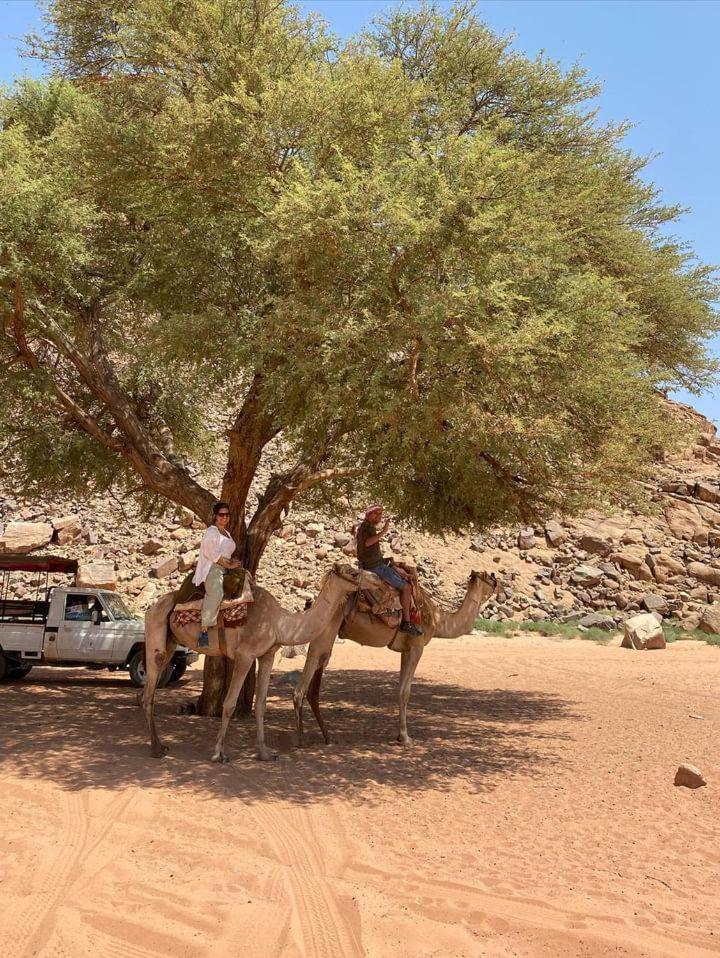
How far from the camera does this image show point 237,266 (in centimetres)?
1388

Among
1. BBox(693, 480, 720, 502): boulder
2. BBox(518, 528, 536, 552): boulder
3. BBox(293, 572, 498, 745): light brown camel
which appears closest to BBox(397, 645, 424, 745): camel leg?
BBox(293, 572, 498, 745): light brown camel

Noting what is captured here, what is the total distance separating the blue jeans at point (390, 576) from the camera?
12.0 meters

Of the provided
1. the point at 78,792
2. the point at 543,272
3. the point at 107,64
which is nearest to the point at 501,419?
the point at 543,272

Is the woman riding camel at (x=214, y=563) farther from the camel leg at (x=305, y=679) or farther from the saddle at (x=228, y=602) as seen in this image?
the camel leg at (x=305, y=679)

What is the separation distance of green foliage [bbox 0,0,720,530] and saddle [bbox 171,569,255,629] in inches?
99.8

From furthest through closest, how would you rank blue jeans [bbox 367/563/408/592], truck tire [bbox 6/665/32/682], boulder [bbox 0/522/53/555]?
boulder [bbox 0/522/53/555] → truck tire [bbox 6/665/32/682] → blue jeans [bbox 367/563/408/592]

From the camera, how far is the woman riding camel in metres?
10.7

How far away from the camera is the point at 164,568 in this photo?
34.6 m

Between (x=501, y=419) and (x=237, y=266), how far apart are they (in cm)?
558

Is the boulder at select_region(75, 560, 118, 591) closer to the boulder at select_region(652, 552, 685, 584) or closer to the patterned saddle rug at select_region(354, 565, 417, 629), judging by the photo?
the patterned saddle rug at select_region(354, 565, 417, 629)

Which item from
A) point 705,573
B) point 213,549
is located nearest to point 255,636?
point 213,549

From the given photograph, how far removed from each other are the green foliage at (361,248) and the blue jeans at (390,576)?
5.57 ft

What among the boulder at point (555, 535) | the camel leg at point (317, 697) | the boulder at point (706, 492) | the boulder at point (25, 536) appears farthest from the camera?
the boulder at point (706, 492)

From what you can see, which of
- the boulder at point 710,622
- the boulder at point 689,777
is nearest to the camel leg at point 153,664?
the boulder at point 689,777
